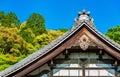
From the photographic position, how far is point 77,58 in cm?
1191

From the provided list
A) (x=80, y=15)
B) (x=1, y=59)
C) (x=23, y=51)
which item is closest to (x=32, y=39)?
(x=23, y=51)

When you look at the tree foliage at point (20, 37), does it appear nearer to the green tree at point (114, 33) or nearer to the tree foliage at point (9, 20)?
the tree foliage at point (9, 20)

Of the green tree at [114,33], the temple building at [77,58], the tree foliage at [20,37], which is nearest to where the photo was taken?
the temple building at [77,58]

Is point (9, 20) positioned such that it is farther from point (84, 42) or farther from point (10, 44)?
point (84, 42)

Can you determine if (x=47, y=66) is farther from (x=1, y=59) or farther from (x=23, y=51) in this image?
(x=23, y=51)

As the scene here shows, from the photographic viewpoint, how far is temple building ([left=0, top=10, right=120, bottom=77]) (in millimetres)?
11336

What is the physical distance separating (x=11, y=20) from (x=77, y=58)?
66.6 metres

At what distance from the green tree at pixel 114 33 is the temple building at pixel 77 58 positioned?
4126 cm

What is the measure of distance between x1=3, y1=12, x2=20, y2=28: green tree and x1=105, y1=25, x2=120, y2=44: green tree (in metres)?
28.1

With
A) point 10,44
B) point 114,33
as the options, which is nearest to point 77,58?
point 114,33

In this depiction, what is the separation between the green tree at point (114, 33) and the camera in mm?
53062

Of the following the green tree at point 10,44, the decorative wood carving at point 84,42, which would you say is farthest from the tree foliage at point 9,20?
the decorative wood carving at point 84,42

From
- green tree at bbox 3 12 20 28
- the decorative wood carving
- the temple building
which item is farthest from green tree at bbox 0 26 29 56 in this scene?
the decorative wood carving

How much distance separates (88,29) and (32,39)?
181 feet
